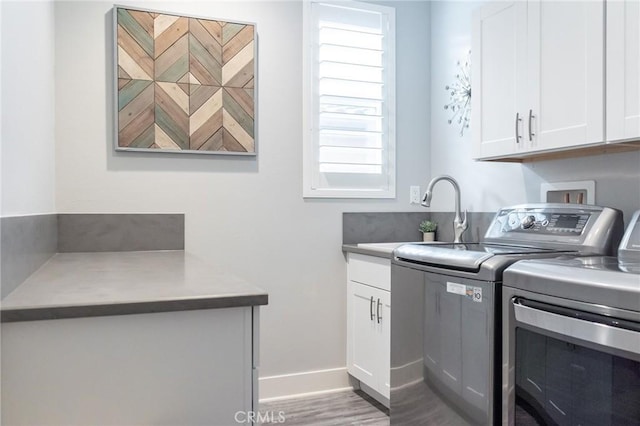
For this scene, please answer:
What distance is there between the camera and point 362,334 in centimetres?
271

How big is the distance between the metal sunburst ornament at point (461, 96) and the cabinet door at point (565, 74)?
78 centimetres

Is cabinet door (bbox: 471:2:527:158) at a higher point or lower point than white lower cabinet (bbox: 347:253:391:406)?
higher

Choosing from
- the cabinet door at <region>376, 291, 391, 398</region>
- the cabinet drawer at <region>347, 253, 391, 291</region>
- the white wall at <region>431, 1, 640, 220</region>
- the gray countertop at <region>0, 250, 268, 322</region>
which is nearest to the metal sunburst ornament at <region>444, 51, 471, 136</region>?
the white wall at <region>431, 1, 640, 220</region>

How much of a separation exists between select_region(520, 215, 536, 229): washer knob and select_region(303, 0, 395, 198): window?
1.00 m

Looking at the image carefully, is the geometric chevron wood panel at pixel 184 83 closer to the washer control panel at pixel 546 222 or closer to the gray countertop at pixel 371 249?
the gray countertop at pixel 371 249

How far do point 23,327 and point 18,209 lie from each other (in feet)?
1.59

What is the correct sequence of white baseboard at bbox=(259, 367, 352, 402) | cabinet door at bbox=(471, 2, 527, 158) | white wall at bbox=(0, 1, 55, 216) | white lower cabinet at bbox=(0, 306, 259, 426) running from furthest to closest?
1. white baseboard at bbox=(259, 367, 352, 402)
2. cabinet door at bbox=(471, 2, 527, 158)
3. white wall at bbox=(0, 1, 55, 216)
4. white lower cabinet at bbox=(0, 306, 259, 426)

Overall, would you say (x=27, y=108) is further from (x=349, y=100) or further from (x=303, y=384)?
(x=303, y=384)

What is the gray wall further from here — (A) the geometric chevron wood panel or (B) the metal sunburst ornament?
(B) the metal sunburst ornament

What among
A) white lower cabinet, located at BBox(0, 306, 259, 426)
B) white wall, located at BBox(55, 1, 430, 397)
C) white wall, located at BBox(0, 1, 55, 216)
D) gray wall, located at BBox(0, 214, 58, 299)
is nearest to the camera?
white lower cabinet, located at BBox(0, 306, 259, 426)

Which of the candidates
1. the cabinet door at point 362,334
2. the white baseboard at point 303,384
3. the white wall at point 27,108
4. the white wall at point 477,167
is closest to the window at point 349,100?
the white wall at point 477,167

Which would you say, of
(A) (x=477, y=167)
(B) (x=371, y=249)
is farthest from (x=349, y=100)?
(B) (x=371, y=249)

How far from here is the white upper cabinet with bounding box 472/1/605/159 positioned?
66.5 inches

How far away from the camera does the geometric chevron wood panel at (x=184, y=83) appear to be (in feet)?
7.92
